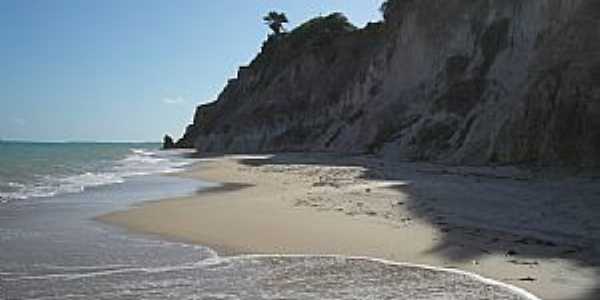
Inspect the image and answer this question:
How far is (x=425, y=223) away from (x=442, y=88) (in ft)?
82.0

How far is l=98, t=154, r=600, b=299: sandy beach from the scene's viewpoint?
323 inches

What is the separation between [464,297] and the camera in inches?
263

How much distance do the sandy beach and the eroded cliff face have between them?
123 inches

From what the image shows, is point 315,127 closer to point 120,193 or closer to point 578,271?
point 120,193

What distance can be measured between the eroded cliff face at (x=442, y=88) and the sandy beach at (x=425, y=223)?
312cm

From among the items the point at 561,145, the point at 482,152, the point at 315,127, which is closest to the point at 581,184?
the point at 561,145

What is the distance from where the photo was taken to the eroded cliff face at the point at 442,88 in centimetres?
2202

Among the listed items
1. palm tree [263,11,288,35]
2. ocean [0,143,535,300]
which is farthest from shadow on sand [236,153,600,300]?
palm tree [263,11,288,35]


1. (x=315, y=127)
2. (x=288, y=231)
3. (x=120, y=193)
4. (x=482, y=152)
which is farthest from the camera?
(x=315, y=127)

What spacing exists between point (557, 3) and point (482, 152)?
7087mm

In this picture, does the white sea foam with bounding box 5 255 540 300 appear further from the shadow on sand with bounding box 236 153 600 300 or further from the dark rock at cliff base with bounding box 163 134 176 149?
the dark rock at cliff base with bounding box 163 134 176 149

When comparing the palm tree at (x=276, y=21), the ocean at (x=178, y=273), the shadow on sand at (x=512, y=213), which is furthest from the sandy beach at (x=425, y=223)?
the palm tree at (x=276, y=21)

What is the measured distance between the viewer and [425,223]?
37.8 ft

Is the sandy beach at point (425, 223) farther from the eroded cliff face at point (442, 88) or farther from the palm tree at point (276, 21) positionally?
the palm tree at point (276, 21)
